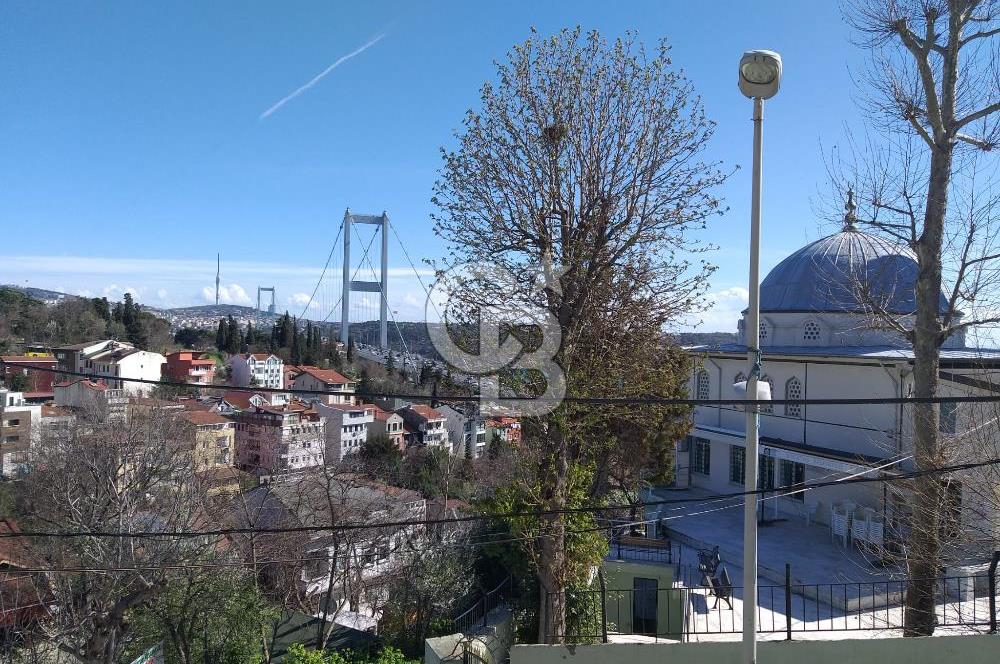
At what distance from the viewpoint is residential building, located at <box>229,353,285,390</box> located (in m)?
46.3

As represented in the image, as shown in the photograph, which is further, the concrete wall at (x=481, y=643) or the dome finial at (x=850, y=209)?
the dome finial at (x=850, y=209)

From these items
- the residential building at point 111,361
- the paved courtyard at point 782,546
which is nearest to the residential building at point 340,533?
the paved courtyard at point 782,546

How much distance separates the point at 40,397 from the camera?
100 ft

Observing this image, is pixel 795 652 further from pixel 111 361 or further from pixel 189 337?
pixel 189 337

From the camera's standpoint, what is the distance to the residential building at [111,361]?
85.7ft

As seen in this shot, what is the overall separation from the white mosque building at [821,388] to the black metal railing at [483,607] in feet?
12.5

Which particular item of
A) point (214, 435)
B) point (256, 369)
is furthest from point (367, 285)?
point (214, 435)

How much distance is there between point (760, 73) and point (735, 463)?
1222 cm

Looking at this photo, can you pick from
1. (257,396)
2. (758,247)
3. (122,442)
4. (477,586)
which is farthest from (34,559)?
(257,396)

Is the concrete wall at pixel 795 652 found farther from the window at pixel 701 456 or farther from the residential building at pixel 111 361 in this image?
the residential building at pixel 111 361

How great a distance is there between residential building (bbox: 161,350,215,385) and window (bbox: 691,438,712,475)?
27.5 metres

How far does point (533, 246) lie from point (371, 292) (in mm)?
49936

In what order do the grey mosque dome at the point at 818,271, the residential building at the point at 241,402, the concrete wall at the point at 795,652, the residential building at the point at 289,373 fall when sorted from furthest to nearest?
1. the residential building at the point at 289,373
2. the residential building at the point at 241,402
3. the grey mosque dome at the point at 818,271
4. the concrete wall at the point at 795,652

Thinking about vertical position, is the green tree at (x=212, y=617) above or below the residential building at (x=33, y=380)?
below
